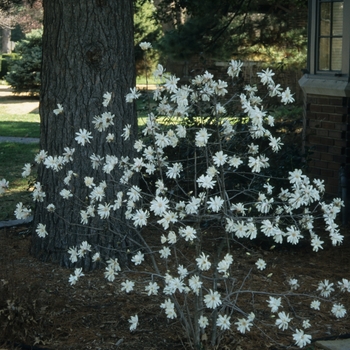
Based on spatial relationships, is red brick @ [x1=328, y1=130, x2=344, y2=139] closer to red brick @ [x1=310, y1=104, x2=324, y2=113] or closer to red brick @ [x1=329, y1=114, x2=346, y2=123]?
red brick @ [x1=329, y1=114, x2=346, y2=123]

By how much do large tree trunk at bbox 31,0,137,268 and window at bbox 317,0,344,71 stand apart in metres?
3.05

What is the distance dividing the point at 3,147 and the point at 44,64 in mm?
7362

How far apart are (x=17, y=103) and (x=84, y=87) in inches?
666

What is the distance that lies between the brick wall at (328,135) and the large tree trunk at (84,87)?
260 cm

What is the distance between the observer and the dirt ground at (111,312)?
3967 mm

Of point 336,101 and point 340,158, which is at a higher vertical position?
point 336,101

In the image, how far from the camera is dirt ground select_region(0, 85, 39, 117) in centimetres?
1958

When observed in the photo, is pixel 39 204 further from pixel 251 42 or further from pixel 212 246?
pixel 251 42

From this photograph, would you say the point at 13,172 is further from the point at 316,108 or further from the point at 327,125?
the point at 327,125

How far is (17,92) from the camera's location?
2333 cm

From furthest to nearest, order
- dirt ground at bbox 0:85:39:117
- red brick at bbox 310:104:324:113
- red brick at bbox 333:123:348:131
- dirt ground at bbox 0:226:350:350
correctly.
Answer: dirt ground at bbox 0:85:39:117, red brick at bbox 310:104:324:113, red brick at bbox 333:123:348:131, dirt ground at bbox 0:226:350:350

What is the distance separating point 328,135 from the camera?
755 centimetres

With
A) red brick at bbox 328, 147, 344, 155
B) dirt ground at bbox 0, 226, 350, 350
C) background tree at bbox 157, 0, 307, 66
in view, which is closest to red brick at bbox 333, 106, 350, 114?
red brick at bbox 328, 147, 344, 155

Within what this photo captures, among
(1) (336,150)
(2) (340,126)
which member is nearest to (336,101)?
(2) (340,126)
